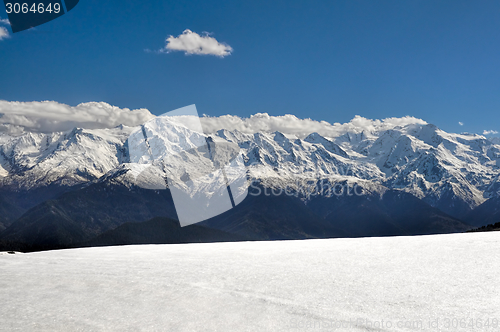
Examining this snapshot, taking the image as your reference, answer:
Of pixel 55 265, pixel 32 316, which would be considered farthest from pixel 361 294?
pixel 55 265

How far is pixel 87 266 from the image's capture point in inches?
575

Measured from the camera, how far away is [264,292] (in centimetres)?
1075

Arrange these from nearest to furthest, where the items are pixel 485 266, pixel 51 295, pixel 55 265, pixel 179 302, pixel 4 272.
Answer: pixel 179 302 → pixel 51 295 → pixel 485 266 → pixel 4 272 → pixel 55 265

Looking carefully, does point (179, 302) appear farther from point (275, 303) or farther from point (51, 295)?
point (51, 295)

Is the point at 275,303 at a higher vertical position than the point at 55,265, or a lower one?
lower

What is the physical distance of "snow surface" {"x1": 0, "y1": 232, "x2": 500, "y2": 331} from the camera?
892 cm

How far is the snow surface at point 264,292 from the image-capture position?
8.92m

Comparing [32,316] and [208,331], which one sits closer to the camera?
[208,331]

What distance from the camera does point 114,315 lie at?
9406mm

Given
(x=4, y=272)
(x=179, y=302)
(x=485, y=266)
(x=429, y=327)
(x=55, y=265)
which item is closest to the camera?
(x=429, y=327)

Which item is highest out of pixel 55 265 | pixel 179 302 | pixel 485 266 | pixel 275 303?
pixel 55 265

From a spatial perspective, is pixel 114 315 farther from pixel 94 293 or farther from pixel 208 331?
pixel 208 331

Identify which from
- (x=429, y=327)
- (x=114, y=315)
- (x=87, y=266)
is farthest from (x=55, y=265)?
(x=429, y=327)

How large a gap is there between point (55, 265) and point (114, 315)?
7313 millimetres
